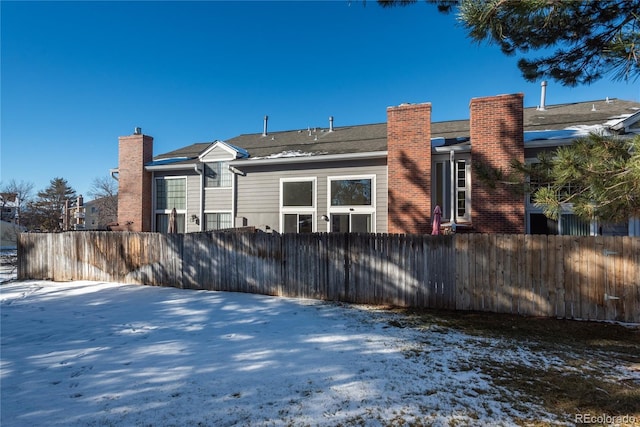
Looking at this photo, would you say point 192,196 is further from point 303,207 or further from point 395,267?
point 395,267

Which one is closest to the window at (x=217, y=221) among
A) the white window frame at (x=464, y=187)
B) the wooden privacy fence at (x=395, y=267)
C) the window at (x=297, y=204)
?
the window at (x=297, y=204)

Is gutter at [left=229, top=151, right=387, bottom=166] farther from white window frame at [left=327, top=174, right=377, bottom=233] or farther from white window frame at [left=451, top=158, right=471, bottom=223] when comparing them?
white window frame at [left=451, top=158, right=471, bottom=223]

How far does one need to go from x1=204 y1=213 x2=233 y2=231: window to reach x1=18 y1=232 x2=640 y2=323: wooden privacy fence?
17.7 ft

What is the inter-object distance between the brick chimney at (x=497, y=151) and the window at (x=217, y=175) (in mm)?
9878

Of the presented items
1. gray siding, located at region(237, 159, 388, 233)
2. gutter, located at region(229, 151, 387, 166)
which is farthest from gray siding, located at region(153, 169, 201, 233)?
gutter, located at region(229, 151, 387, 166)

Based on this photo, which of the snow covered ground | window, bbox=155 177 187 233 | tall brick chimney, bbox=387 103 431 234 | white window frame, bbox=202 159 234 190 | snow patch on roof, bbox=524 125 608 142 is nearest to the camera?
the snow covered ground

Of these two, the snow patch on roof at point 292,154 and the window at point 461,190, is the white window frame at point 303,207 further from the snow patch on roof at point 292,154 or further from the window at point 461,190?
the window at point 461,190

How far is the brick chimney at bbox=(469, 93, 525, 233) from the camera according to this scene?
9297 mm

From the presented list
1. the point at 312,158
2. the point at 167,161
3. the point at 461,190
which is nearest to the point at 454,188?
the point at 461,190

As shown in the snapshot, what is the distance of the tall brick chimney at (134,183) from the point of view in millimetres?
14484

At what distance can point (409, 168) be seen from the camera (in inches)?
412

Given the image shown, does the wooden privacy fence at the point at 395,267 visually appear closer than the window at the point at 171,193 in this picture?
Yes

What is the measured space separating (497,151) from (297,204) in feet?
24.1

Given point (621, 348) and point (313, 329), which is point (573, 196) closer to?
point (621, 348)
